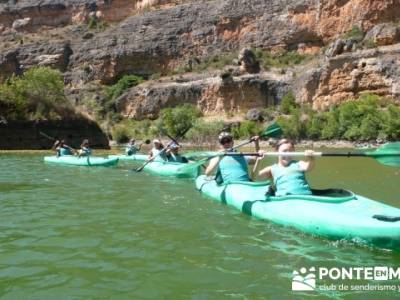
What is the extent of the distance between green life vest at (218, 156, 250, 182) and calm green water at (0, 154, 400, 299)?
2.55 ft

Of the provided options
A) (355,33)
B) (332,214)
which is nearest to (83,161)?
(332,214)

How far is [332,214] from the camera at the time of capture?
7.21m

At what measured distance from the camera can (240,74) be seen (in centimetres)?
6994

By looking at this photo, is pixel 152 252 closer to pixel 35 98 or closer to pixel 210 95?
pixel 35 98

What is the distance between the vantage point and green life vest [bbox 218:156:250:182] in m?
11.2

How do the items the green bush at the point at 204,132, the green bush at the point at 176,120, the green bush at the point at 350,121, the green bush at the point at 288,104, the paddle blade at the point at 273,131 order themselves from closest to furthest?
the paddle blade at the point at 273,131, the green bush at the point at 350,121, the green bush at the point at 204,132, the green bush at the point at 288,104, the green bush at the point at 176,120

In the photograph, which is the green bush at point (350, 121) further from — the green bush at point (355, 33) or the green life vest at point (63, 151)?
the green life vest at point (63, 151)

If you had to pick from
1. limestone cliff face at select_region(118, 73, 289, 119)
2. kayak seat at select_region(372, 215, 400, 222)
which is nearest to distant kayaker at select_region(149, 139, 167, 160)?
kayak seat at select_region(372, 215, 400, 222)

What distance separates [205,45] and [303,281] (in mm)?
75748

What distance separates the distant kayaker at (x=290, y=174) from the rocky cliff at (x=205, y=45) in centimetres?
4920

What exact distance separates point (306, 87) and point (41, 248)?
57533 mm

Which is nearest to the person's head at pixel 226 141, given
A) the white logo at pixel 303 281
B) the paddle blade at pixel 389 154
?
the paddle blade at pixel 389 154

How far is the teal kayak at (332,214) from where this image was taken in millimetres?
6457

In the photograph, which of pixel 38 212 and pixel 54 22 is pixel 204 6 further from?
pixel 38 212
